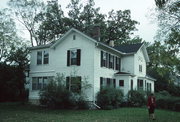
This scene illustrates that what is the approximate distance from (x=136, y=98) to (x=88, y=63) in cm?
673

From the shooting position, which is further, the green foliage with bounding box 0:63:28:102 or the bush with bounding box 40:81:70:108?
the green foliage with bounding box 0:63:28:102

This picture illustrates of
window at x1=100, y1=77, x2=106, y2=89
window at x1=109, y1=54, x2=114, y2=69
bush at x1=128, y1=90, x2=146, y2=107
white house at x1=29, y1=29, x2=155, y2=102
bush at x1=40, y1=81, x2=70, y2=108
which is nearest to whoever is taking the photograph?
bush at x1=40, y1=81, x2=70, y2=108

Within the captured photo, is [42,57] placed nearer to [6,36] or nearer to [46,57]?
[46,57]

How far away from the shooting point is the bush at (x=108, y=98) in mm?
22141

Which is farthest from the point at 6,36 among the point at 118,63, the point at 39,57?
the point at 118,63

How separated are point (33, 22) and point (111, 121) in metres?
32.3

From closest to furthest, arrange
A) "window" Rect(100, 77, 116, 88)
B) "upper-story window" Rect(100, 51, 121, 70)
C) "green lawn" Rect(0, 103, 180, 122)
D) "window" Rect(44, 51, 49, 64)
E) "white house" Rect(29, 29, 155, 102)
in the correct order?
"green lawn" Rect(0, 103, 180, 122) < "white house" Rect(29, 29, 155, 102) < "window" Rect(100, 77, 116, 88) < "upper-story window" Rect(100, 51, 121, 70) < "window" Rect(44, 51, 49, 64)

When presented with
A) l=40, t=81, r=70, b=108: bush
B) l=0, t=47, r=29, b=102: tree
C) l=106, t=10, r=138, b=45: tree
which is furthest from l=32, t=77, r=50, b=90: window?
l=106, t=10, r=138, b=45: tree

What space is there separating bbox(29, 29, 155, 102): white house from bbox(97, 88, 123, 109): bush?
2.04ft

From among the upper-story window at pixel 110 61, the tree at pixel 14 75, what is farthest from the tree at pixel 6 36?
the upper-story window at pixel 110 61

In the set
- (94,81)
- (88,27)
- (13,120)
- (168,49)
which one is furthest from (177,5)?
(88,27)

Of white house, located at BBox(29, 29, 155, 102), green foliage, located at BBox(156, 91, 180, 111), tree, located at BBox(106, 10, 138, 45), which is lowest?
green foliage, located at BBox(156, 91, 180, 111)

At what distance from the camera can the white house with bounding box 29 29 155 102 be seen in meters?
23.2

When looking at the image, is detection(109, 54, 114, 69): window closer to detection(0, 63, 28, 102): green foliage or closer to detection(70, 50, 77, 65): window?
detection(70, 50, 77, 65): window
